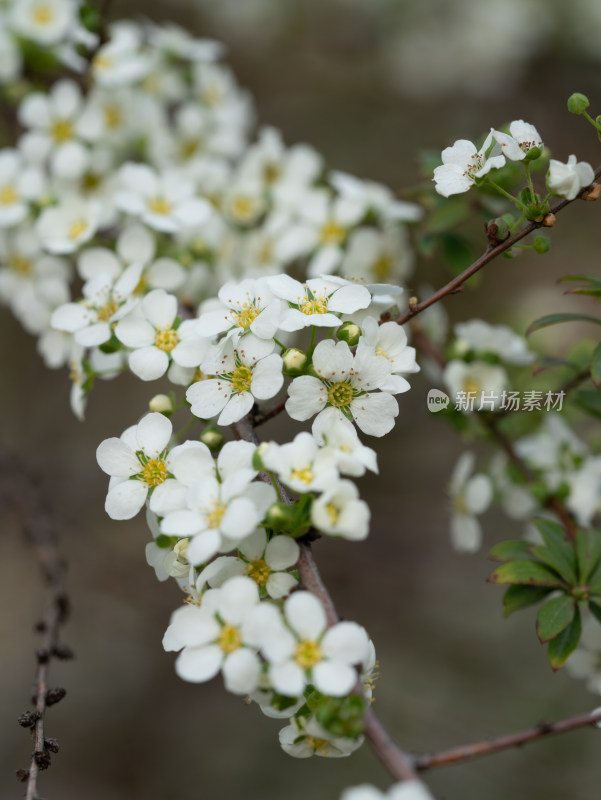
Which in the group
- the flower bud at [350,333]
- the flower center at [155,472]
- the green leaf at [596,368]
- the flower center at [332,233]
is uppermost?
the flower center at [332,233]

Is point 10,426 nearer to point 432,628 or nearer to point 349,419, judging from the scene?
point 432,628

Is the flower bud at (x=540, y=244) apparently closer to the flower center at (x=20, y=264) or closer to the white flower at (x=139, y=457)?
the white flower at (x=139, y=457)

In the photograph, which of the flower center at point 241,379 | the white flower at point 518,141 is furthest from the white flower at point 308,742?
the white flower at point 518,141

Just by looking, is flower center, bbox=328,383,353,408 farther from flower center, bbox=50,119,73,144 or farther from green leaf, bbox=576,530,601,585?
flower center, bbox=50,119,73,144

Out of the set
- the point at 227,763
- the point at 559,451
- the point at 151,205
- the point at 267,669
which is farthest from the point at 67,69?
the point at 227,763

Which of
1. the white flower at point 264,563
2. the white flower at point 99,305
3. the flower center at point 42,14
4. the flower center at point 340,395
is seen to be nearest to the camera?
the white flower at point 264,563

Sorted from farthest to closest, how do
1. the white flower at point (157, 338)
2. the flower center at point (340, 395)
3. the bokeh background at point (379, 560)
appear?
the bokeh background at point (379, 560), the white flower at point (157, 338), the flower center at point (340, 395)

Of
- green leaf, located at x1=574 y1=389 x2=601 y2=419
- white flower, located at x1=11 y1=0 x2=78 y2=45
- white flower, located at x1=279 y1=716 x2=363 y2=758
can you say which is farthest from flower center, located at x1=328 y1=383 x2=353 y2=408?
white flower, located at x1=11 y1=0 x2=78 y2=45
